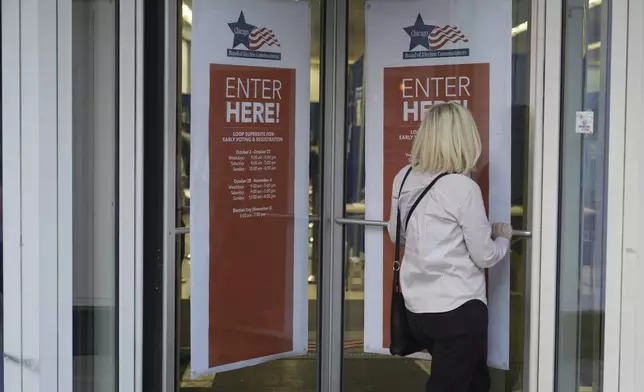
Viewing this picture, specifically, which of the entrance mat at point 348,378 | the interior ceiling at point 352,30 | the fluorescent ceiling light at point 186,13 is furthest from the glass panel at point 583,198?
the fluorescent ceiling light at point 186,13

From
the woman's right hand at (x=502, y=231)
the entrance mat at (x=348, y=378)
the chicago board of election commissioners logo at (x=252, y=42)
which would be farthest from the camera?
the entrance mat at (x=348, y=378)

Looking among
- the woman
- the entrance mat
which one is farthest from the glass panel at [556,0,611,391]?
the entrance mat

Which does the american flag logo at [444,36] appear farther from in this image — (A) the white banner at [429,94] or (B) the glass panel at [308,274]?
(B) the glass panel at [308,274]

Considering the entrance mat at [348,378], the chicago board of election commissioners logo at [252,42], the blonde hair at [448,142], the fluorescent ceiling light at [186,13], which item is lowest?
the entrance mat at [348,378]

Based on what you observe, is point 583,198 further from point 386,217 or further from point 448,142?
point 386,217

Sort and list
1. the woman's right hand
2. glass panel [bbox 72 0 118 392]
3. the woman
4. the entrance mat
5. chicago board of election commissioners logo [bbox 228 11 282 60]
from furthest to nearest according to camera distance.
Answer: the entrance mat
chicago board of election commissioners logo [bbox 228 11 282 60]
the woman's right hand
the woman
glass panel [bbox 72 0 118 392]

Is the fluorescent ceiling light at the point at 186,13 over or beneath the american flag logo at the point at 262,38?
over

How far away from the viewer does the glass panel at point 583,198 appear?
3.32 meters

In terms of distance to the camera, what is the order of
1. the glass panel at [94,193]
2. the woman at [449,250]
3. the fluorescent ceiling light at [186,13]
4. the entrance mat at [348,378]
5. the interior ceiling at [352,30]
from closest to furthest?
the glass panel at [94,193] → the woman at [449,250] → the fluorescent ceiling light at [186,13] → the interior ceiling at [352,30] → the entrance mat at [348,378]

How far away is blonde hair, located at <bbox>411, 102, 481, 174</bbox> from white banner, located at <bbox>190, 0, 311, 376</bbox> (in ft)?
2.92

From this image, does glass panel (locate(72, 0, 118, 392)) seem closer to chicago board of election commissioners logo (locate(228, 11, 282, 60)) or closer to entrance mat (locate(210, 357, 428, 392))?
chicago board of election commissioners logo (locate(228, 11, 282, 60))

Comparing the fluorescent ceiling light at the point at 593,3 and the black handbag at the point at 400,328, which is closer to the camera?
the fluorescent ceiling light at the point at 593,3

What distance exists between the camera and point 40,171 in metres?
2.88

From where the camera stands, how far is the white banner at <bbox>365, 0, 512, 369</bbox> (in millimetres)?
4055
